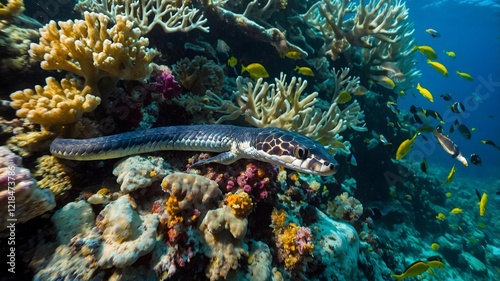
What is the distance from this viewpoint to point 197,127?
3.62m

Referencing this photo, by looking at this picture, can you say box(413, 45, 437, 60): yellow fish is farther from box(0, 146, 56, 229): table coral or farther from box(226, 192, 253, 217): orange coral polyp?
box(0, 146, 56, 229): table coral

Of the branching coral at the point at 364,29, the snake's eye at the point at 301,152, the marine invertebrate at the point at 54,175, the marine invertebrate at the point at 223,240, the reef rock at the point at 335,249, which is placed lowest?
the reef rock at the point at 335,249

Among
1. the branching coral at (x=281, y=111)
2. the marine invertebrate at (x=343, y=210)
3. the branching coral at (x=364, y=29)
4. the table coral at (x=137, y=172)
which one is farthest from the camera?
the branching coral at (x=364, y=29)

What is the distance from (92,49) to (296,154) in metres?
2.87

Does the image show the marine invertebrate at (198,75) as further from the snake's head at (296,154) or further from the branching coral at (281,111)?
the snake's head at (296,154)

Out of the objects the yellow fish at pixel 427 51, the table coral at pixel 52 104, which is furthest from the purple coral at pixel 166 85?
the yellow fish at pixel 427 51

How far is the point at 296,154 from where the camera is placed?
2.96m

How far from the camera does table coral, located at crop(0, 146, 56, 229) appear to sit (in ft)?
6.74

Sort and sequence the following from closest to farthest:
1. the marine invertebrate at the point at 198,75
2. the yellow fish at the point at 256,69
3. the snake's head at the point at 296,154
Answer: the snake's head at the point at 296,154 → the marine invertebrate at the point at 198,75 → the yellow fish at the point at 256,69

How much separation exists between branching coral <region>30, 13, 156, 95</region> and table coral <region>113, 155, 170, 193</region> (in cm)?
116

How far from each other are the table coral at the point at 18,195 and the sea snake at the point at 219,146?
69 centimetres

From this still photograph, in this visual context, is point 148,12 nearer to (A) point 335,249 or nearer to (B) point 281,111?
(B) point 281,111

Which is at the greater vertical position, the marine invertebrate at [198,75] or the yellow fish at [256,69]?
the yellow fish at [256,69]

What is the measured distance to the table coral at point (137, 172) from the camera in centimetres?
272
